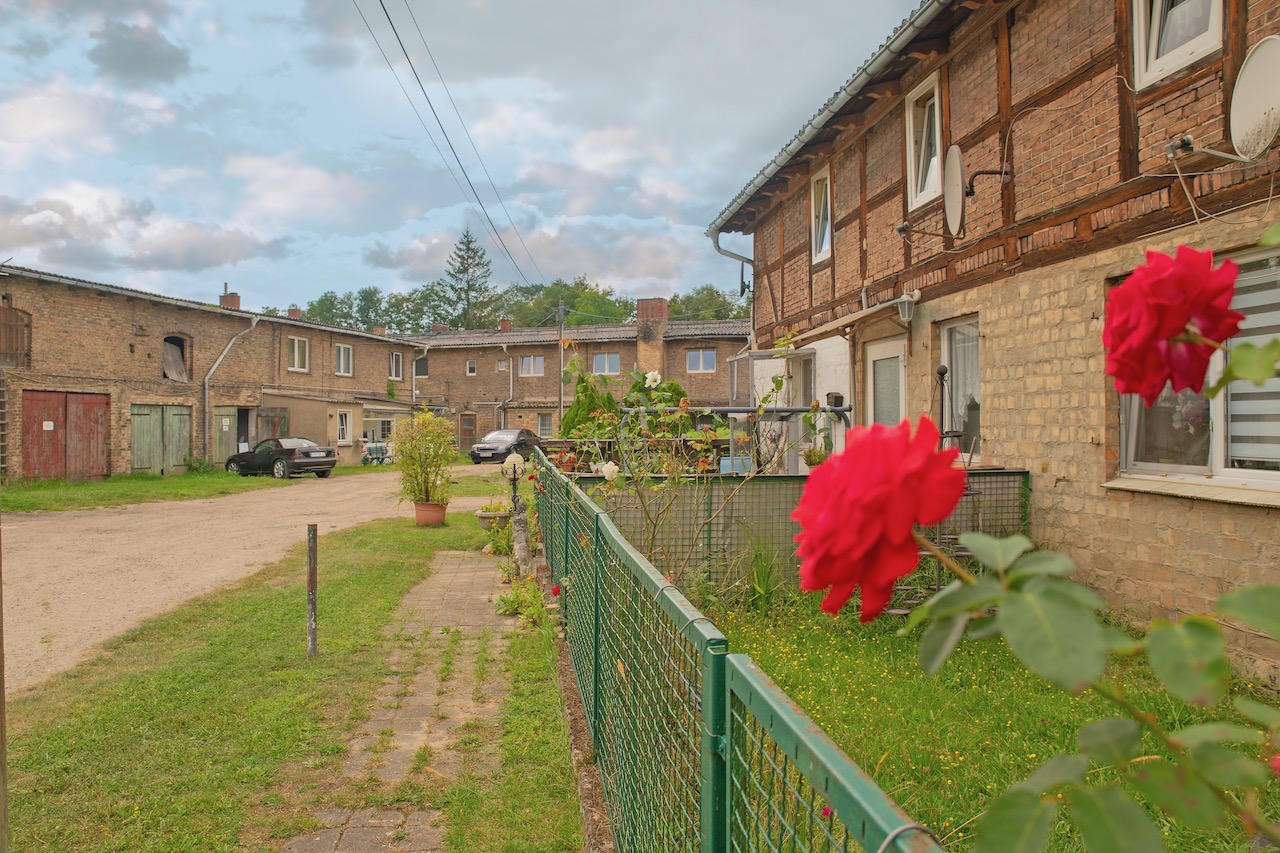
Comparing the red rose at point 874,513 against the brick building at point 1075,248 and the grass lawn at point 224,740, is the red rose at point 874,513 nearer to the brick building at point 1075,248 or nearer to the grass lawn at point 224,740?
the grass lawn at point 224,740

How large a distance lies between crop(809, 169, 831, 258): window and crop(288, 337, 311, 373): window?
22.7 metres

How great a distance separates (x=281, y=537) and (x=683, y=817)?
35.9ft

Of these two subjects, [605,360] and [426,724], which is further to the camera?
[605,360]

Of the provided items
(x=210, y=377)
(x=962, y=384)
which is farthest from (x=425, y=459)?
(x=210, y=377)

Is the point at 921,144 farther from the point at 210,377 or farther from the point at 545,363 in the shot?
the point at 545,363

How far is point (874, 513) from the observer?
1.81ft

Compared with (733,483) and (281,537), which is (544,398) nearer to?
(281,537)

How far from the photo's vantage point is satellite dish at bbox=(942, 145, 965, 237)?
757 centimetres

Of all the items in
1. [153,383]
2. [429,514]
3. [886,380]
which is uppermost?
[153,383]

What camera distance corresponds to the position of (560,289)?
248 ft

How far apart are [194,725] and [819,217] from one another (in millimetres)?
10257

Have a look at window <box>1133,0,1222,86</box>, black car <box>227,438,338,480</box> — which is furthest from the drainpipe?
window <box>1133,0,1222,86</box>

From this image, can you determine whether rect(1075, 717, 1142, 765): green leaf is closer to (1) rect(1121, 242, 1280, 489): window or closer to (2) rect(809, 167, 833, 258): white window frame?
(1) rect(1121, 242, 1280, 489): window

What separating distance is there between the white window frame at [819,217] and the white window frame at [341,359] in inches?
950
